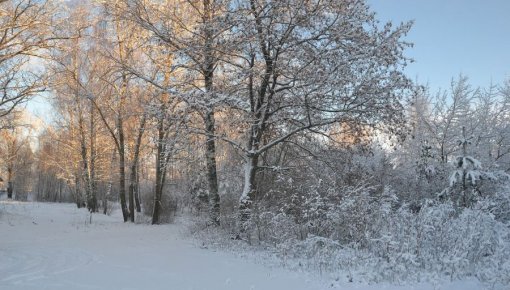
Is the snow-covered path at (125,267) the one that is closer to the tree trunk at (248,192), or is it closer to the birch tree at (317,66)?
the tree trunk at (248,192)

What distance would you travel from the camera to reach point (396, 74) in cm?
1080

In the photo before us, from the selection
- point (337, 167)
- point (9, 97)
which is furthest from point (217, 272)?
point (9, 97)

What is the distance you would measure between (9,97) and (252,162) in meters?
8.69

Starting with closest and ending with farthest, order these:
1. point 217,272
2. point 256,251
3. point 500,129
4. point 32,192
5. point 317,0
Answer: point 217,272 < point 256,251 < point 317,0 < point 500,129 < point 32,192

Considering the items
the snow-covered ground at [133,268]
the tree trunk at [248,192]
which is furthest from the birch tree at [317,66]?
the snow-covered ground at [133,268]

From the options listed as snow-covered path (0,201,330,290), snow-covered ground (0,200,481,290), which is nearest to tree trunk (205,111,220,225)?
snow-covered ground (0,200,481,290)

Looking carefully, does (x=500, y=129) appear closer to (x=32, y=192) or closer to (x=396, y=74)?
(x=396, y=74)

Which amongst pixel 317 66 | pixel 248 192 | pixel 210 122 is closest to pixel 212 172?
pixel 210 122

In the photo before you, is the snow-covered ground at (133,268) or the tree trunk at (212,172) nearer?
the snow-covered ground at (133,268)

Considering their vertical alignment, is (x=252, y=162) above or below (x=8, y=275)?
above

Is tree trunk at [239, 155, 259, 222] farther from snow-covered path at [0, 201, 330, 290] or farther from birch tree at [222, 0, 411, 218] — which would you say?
snow-covered path at [0, 201, 330, 290]

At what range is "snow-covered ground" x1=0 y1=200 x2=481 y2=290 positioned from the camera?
6.58 meters

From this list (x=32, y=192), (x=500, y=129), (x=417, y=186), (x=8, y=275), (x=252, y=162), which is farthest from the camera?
(x=32, y=192)

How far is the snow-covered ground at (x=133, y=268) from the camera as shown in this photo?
21.6ft
